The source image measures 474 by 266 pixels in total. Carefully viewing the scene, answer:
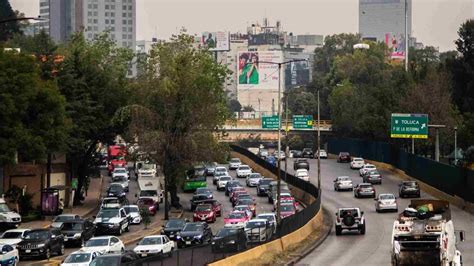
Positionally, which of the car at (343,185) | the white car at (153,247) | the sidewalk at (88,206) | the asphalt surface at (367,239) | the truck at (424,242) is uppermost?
the truck at (424,242)

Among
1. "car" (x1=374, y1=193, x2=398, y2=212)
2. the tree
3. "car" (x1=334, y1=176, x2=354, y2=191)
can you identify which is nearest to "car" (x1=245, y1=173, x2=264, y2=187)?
"car" (x1=334, y1=176, x2=354, y2=191)

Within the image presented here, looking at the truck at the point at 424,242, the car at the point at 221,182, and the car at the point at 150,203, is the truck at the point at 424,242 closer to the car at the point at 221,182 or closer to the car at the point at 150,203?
the car at the point at 150,203

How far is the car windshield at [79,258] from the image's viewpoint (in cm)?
4338

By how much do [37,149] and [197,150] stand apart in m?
12.9

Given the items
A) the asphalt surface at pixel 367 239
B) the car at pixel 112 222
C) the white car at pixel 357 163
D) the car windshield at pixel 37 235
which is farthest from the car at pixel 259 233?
the white car at pixel 357 163

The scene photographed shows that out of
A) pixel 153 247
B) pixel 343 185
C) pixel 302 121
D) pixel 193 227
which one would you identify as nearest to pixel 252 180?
pixel 343 185

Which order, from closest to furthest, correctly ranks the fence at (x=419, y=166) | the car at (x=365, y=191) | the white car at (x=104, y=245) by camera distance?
the white car at (x=104, y=245)
the fence at (x=419, y=166)
the car at (x=365, y=191)

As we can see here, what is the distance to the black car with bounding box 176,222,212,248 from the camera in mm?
55500

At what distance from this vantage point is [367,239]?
60.5 m

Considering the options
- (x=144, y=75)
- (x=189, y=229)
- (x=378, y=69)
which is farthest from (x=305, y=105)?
(x=189, y=229)

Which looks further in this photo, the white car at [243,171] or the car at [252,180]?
the white car at [243,171]

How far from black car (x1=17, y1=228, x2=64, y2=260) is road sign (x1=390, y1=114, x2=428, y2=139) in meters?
49.9

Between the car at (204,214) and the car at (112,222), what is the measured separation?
7.10 meters

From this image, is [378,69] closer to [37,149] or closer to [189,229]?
[37,149]
